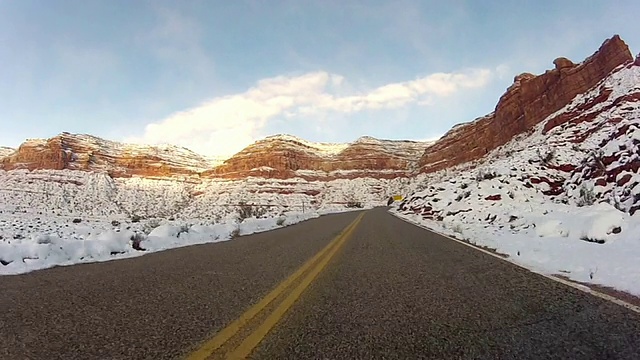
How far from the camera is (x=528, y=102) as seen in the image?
73000 mm

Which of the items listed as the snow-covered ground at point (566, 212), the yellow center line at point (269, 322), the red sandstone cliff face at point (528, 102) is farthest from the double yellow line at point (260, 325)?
the red sandstone cliff face at point (528, 102)

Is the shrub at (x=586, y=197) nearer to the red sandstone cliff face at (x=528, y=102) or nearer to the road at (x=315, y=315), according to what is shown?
the road at (x=315, y=315)

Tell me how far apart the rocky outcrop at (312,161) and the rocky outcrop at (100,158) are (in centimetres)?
1401

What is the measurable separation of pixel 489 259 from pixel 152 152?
14422 cm

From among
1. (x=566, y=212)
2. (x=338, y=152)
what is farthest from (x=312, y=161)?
(x=566, y=212)

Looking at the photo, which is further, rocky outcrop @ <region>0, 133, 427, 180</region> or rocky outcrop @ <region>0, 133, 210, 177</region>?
rocky outcrop @ <region>0, 133, 427, 180</region>

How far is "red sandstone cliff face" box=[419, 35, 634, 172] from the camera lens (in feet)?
190

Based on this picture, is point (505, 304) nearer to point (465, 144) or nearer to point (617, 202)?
point (617, 202)

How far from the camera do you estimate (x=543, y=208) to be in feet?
43.6

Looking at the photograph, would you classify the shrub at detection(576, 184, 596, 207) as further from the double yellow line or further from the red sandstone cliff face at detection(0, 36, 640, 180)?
the red sandstone cliff face at detection(0, 36, 640, 180)

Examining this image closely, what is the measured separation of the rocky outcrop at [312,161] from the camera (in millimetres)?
125312

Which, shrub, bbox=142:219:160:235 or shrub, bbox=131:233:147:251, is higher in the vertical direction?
shrub, bbox=131:233:147:251

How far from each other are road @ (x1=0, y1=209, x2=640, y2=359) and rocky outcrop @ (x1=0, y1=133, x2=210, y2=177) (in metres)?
124

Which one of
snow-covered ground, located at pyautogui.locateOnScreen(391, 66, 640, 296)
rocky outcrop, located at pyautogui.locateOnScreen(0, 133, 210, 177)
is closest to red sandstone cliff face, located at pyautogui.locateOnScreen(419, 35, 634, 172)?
snow-covered ground, located at pyautogui.locateOnScreen(391, 66, 640, 296)
